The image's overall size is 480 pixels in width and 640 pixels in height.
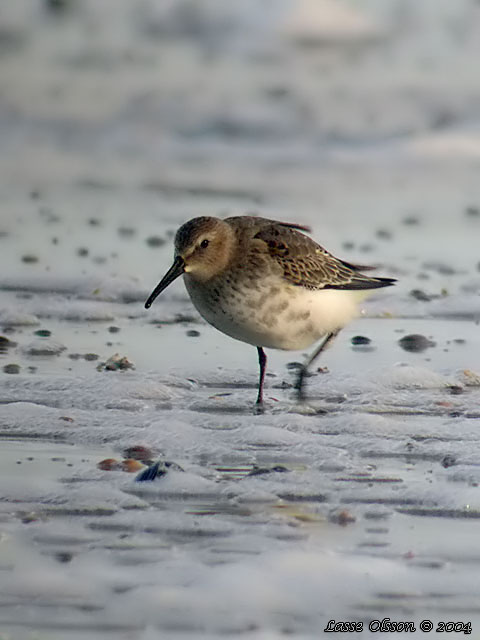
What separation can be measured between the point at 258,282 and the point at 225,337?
48.2 inches

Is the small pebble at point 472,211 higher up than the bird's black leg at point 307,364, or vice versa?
the small pebble at point 472,211

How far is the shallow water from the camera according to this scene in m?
3.49

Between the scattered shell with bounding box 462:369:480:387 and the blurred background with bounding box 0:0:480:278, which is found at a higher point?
the blurred background with bounding box 0:0:480:278

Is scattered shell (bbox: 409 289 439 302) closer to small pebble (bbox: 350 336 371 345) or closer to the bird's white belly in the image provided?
small pebble (bbox: 350 336 371 345)

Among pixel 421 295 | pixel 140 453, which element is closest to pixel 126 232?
pixel 421 295

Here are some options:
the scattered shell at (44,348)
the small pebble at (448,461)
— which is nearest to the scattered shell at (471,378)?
the small pebble at (448,461)

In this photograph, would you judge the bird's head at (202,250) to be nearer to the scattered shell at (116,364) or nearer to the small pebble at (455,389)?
the scattered shell at (116,364)

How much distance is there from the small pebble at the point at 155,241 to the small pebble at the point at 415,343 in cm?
263

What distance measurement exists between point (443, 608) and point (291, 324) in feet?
8.90

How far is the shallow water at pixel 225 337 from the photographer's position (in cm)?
349

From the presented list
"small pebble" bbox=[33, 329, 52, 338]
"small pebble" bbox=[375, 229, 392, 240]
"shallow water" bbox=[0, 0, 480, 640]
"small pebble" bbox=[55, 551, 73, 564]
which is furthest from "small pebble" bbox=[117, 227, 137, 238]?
"small pebble" bbox=[55, 551, 73, 564]

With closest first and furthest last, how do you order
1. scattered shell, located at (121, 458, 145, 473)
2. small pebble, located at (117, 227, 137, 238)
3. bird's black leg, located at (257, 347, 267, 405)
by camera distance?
scattered shell, located at (121, 458, 145, 473) < bird's black leg, located at (257, 347, 267, 405) < small pebble, located at (117, 227, 137, 238)

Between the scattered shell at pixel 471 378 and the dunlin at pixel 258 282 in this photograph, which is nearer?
the dunlin at pixel 258 282

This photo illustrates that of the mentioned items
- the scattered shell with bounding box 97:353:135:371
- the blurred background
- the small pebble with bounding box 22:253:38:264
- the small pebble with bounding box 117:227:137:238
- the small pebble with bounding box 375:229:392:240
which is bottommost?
the scattered shell with bounding box 97:353:135:371
